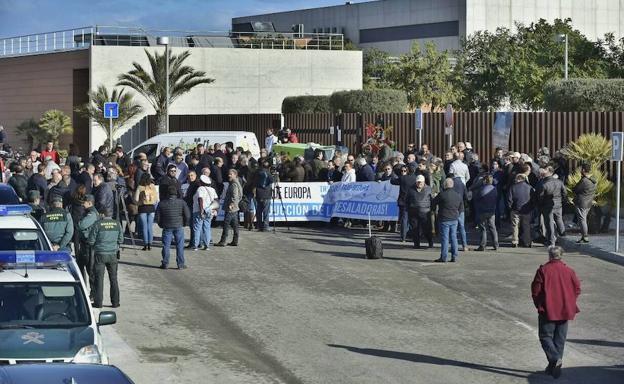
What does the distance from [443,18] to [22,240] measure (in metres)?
79.4

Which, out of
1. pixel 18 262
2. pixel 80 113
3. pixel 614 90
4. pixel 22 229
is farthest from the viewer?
pixel 80 113

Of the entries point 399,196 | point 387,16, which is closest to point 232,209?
point 399,196

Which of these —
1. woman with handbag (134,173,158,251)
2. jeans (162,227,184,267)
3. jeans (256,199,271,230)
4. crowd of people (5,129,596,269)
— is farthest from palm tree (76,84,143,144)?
jeans (162,227,184,267)

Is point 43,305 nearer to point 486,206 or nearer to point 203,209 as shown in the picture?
point 203,209

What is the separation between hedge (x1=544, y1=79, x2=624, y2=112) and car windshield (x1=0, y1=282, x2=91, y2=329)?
2691 cm

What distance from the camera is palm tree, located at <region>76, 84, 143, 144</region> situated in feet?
176

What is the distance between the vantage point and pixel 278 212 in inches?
1196

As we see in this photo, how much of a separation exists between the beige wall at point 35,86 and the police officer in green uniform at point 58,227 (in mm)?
39082

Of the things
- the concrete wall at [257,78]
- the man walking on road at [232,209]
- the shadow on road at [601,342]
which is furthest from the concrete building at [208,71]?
the shadow on road at [601,342]

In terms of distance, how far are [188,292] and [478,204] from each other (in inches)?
299

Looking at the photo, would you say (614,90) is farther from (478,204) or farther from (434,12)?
(434,12)

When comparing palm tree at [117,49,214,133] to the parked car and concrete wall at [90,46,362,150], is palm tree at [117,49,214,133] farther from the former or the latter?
the parked car

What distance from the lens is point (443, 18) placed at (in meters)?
93.1

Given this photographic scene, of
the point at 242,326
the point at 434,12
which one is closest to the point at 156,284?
the point at 242,326
